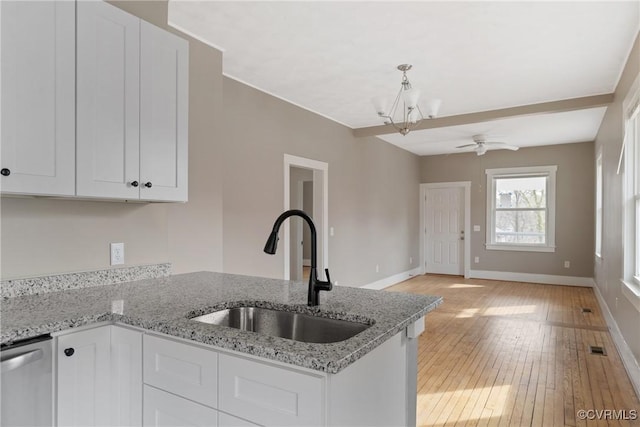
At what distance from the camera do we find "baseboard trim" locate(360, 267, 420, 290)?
6.65m

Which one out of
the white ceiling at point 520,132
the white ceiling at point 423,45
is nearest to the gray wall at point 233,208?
the white ceiling at point 423,45

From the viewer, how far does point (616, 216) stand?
3982 millimetres

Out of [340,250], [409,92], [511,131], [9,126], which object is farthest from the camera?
[511,131]

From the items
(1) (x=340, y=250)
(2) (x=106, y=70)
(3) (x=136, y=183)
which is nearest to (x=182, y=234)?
(3) (x=136, y=183)

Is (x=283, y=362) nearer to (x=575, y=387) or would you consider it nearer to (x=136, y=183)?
(x=136, y=183)

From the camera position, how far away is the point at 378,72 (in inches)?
148

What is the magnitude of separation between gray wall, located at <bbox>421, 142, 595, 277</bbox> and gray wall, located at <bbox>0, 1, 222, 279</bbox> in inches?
254

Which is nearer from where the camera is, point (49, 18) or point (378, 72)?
point (49, 18)

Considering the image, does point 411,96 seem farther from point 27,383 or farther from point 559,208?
point 559,208

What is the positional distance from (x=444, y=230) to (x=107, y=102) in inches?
308

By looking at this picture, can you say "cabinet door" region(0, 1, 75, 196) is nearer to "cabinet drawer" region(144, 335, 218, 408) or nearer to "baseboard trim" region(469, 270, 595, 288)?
"cabinet drawer" region(144, 335, 218, 408)

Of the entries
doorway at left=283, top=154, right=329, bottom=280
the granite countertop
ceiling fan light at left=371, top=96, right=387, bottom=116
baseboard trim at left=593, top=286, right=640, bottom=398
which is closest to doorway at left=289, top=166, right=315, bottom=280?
doorway at left=283, top=154, right=329, bottom=280

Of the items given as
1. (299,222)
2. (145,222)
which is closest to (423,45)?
(145,222)

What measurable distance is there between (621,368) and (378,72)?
333cm
